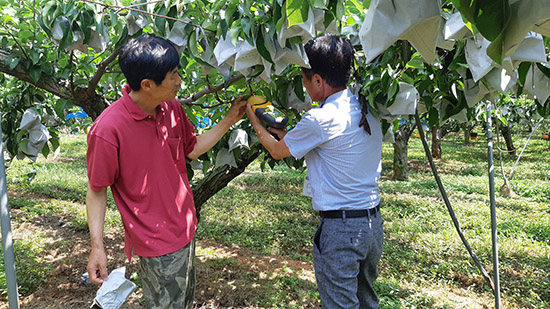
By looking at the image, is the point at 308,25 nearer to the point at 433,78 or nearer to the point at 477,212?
the point at 433,78

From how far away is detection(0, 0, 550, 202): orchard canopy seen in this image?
0.56 metres

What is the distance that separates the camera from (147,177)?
138cm

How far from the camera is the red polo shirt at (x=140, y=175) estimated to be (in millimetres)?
1312

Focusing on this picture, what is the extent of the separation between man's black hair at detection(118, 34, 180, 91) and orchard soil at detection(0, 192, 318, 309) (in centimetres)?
149

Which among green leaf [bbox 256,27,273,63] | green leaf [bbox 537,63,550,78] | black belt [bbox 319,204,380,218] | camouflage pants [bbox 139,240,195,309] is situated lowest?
camouflage pants [bbox 139,240,195,309]

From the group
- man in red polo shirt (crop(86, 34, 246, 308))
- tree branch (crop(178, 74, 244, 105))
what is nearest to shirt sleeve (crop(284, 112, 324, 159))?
tree branch (crop(178, 74, 244, 105))

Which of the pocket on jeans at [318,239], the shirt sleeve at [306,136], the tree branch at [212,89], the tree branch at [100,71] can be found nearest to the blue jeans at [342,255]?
the pocket on jeans at [318,239]

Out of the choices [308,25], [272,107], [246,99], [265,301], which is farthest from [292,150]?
[265,301]

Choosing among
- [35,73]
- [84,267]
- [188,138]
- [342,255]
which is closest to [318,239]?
[342,255]

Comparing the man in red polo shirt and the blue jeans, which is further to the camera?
the blue jeans

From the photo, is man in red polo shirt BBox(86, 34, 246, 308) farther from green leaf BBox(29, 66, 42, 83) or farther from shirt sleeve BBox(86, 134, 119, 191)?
green leaf BBox(29, 66, 42, 83)

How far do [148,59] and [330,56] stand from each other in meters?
0.62

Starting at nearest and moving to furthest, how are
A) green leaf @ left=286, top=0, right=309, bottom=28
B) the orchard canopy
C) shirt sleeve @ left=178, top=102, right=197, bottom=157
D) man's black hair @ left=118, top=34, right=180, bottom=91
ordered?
the orchard canopy
green leaf @ left=286, top=0, right=309, bottom=28
man's black hair @ left=118, top=34, right=180, bottom=91
shirt sleeve @ left=178, top=102, right=197, bottom=157

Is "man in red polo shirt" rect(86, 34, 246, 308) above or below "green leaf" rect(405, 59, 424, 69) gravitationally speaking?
below
